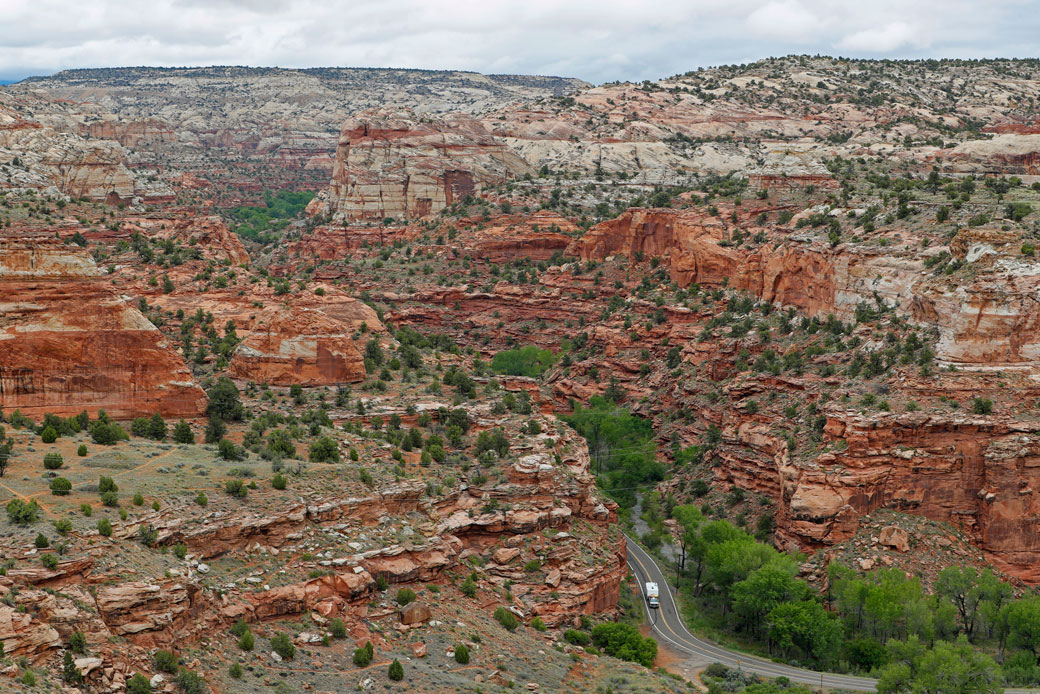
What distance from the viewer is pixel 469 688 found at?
4356cm

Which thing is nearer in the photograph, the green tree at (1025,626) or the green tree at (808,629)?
the green tree at (1025,626)

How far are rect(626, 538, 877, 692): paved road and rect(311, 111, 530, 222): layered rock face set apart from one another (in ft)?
253

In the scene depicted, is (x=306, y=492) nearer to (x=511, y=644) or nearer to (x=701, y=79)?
(x=511, y=644)

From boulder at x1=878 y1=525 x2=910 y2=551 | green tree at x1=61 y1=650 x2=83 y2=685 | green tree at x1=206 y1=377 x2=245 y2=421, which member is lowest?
boulder at x1=878 y1=525 x2=910 y2=551

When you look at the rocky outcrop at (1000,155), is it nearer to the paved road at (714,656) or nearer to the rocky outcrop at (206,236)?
the paved road at (714,656)

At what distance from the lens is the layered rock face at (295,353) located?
217ft

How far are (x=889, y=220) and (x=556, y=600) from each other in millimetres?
42247

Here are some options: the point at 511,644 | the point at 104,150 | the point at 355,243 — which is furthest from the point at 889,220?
the point at 104,150

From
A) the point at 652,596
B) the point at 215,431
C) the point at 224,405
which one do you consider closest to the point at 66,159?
the point at 224,405

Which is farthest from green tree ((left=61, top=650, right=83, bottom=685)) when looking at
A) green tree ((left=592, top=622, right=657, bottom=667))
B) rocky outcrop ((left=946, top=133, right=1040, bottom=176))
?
rocky outcrop ((left=946, top=133, right=1040, bottom=176))

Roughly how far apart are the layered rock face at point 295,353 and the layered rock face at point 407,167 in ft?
222

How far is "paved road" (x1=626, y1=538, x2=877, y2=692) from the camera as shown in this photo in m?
53.8

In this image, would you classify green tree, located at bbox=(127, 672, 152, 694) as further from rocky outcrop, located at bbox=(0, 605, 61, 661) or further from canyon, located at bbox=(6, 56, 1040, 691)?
rocky outcrop, located at bbox=(0, 605, 61, 661)

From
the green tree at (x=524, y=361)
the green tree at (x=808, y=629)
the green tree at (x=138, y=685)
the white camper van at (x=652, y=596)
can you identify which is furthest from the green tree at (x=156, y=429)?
the green tree at (x=524, y=361)
